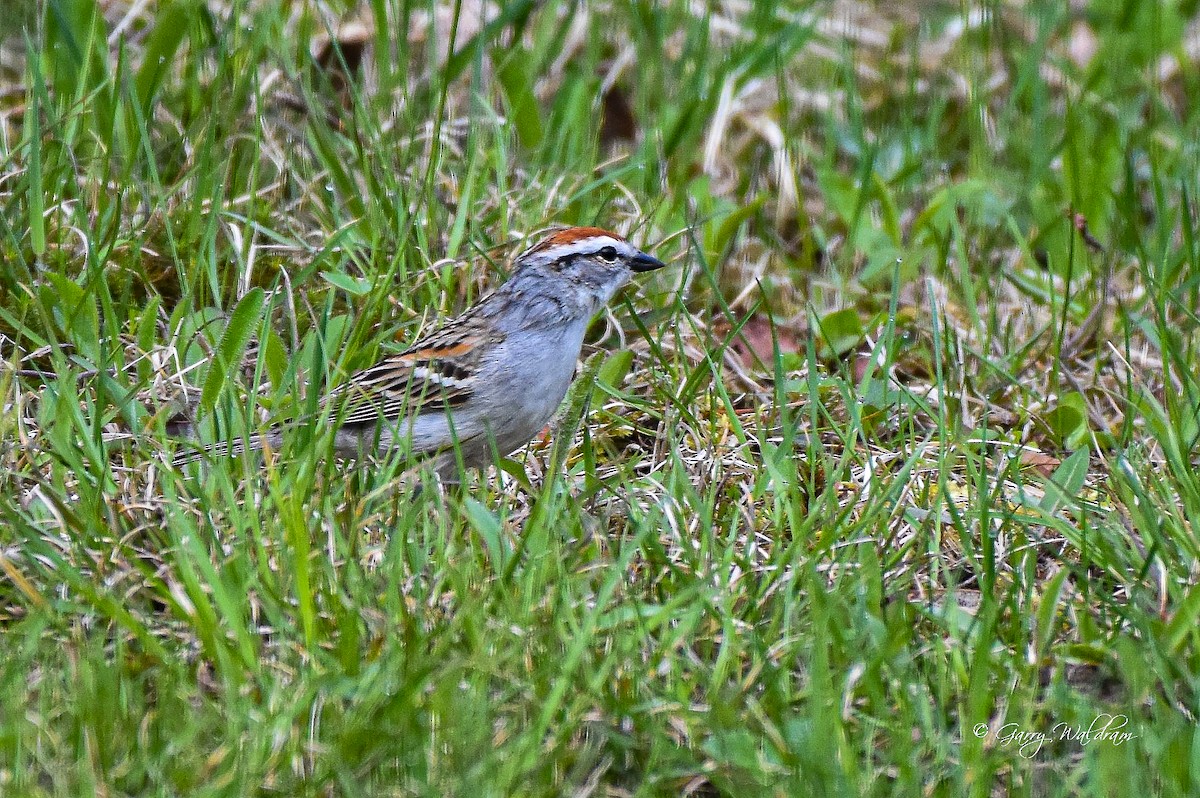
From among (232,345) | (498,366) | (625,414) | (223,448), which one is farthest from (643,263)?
(223,448)

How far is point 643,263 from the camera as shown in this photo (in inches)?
188

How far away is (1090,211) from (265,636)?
13.1 feet

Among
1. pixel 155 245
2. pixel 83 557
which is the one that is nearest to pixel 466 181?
pixel 155 245

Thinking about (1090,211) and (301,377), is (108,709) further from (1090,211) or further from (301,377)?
(1090,211)

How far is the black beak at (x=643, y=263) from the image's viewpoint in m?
4.77

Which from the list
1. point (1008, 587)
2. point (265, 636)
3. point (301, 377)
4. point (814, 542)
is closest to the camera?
point (265, 636)

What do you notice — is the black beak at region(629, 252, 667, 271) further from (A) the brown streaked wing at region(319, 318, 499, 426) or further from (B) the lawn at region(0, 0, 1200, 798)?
(A) the brown streaked wing at region(319, 318, 499, 426)

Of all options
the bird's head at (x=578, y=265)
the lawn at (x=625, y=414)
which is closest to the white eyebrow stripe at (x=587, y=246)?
the bird's head at (x=578, y=265)

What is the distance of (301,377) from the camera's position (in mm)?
4461

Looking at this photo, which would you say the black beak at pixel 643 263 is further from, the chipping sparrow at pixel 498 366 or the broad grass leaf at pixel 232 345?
the broad grass leaf at pixel 232 345

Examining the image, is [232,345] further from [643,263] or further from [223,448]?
[643,263]

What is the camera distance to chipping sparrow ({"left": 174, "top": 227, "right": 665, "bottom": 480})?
4.29m

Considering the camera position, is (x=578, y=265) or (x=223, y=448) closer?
(x=223, y=448)

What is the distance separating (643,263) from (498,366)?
0.68 meters
